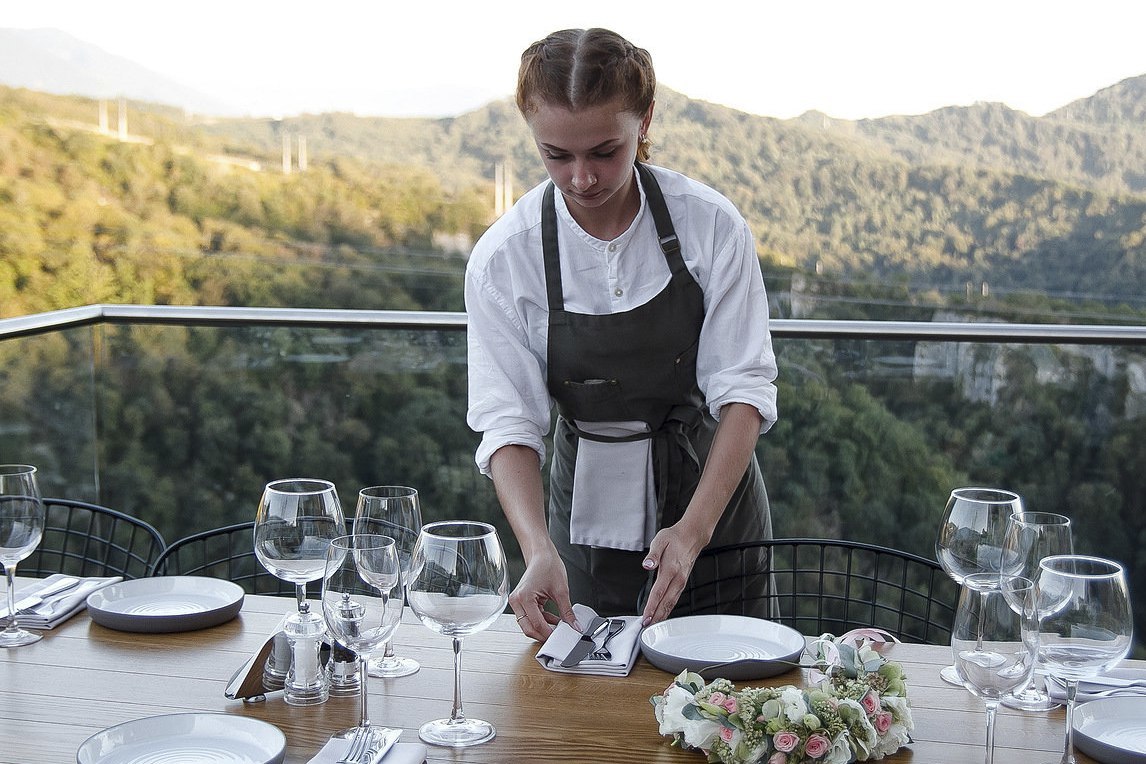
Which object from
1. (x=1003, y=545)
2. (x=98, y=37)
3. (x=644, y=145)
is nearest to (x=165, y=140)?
(x=98, y=37)

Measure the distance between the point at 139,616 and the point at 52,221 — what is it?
1273 cm

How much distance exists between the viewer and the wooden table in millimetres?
1297

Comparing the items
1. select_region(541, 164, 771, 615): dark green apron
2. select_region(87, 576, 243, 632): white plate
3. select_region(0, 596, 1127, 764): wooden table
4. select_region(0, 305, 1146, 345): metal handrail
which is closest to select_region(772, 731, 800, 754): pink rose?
select_region(0, 596, 1127, 764): wooden table

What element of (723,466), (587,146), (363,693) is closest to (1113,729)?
(723,466)

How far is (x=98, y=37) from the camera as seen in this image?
508 inches

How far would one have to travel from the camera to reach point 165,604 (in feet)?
5.83

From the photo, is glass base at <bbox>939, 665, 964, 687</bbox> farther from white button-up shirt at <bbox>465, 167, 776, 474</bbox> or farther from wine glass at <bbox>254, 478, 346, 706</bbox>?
wine glass at <bbox>254, 478, 346, 706</bbox>

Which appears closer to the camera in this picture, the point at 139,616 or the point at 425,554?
the point at 425,554

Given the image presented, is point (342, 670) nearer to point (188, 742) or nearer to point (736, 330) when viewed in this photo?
point (188, 742)

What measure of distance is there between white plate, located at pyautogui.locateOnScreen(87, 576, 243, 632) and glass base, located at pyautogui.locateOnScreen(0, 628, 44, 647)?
0.08m

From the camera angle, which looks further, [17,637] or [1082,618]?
[17,637]

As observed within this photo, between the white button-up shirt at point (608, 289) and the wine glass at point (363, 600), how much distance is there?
2.30ft

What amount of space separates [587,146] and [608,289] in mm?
338

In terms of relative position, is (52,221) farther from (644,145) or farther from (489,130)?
(644,145)
